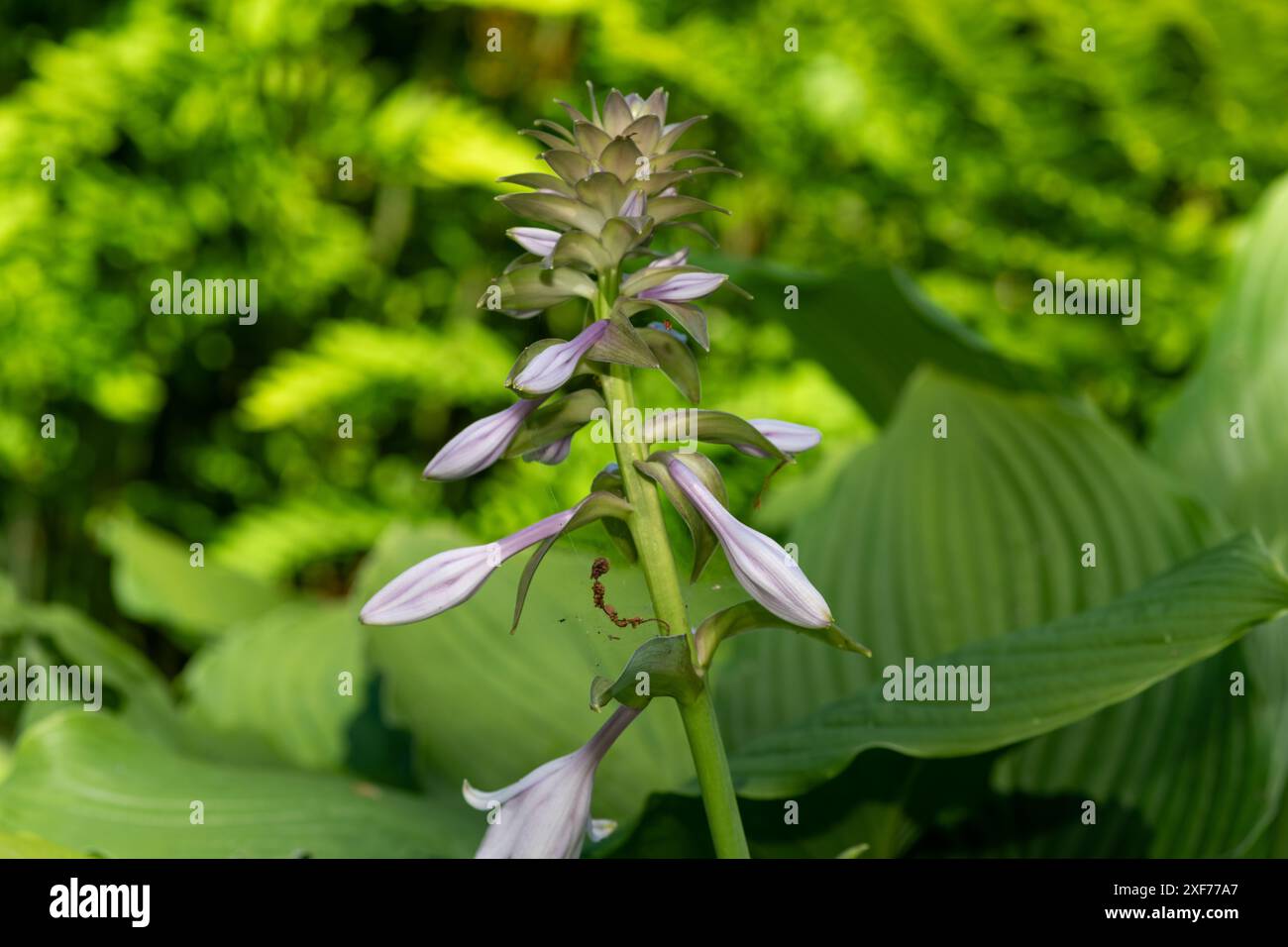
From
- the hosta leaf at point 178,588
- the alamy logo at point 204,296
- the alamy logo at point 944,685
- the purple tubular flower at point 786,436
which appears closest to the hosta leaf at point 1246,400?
the alamy logo at point 944,685

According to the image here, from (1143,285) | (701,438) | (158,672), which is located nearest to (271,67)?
(158,672)

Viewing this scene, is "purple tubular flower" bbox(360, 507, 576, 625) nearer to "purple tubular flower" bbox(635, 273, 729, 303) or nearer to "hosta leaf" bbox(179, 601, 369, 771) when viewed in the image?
"purple tubular flower" bbox(635, 273, 729, 303)

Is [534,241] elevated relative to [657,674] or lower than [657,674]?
elevated

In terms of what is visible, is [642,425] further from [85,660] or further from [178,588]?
[178,588]

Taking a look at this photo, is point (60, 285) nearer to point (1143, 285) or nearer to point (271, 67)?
point (271, 67)

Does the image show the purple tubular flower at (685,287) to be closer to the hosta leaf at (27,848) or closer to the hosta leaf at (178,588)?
the hosta leaf at (27,848)

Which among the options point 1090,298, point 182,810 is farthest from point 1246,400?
point 182,810
